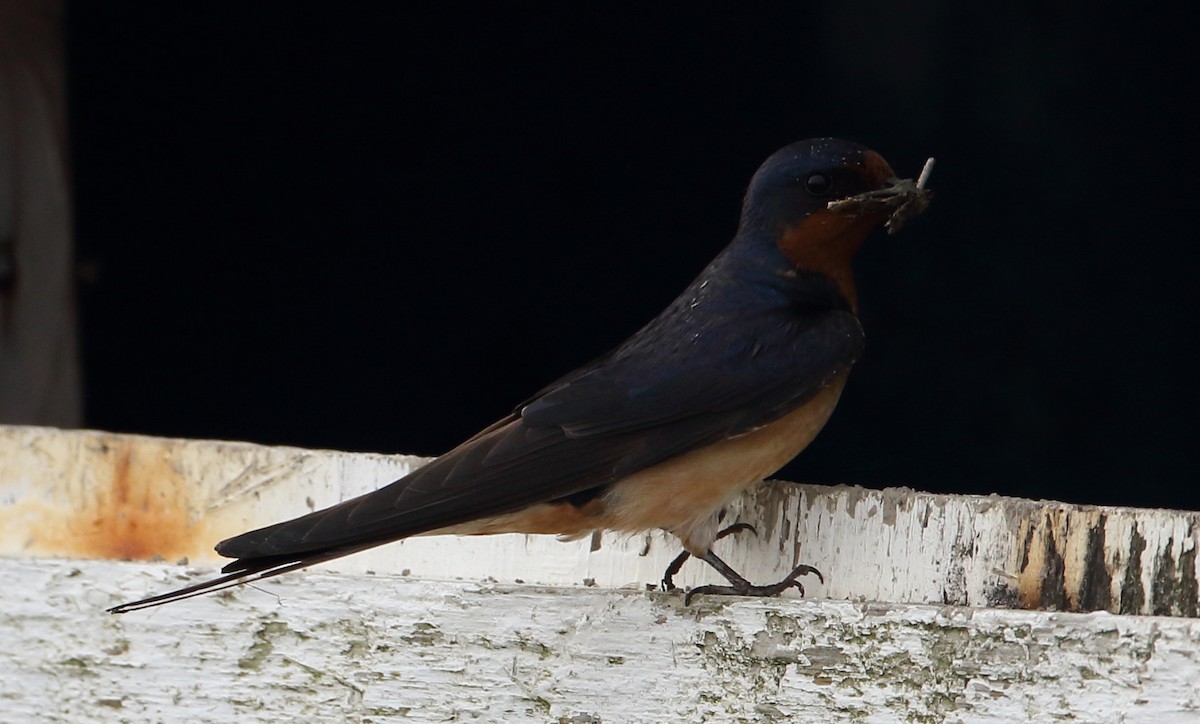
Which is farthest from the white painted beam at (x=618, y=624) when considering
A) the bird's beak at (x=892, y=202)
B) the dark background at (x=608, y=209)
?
the dark background at (x=608, y=209)

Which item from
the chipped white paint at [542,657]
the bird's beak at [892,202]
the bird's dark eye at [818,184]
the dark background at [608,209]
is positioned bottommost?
the chipped white paint at [542,657]

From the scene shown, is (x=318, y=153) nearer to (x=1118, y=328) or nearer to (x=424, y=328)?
(x=424, y=328)

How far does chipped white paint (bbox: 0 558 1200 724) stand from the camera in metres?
1.50

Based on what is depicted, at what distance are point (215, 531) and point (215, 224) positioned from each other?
2.66 metres

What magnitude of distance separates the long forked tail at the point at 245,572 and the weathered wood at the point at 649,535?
0.07 m

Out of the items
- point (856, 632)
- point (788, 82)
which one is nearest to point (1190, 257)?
point (788, 82)

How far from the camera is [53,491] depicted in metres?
2.01

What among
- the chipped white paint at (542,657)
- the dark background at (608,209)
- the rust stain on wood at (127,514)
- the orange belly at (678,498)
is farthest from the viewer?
the dark background at (608,209)

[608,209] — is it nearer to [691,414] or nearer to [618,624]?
[691,414]

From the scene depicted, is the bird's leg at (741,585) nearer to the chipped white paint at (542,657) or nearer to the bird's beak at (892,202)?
the chipped white paint at (542,657)

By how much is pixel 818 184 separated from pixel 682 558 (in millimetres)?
594

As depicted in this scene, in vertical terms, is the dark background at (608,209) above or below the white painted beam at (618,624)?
above

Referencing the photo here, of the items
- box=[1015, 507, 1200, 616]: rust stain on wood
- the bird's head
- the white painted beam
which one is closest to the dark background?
the bird's head

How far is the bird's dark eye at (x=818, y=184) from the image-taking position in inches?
85.1
